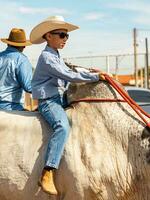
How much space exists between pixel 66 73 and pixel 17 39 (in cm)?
175

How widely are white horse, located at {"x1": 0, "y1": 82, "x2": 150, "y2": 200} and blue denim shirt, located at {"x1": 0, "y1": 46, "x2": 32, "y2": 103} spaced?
0.78 metres

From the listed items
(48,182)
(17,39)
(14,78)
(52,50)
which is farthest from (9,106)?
(48,182)

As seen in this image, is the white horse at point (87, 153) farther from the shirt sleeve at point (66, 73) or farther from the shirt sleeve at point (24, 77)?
the shirt sleeve at point (24, 77)

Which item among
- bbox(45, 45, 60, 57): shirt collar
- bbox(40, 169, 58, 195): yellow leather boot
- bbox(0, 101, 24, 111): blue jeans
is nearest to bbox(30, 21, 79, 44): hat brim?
bbox(45, 45, 60, 57): shirt collar

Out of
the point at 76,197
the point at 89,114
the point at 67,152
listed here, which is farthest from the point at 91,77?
the point at 76,197

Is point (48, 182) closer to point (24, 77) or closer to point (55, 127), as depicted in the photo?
point (55, 127)

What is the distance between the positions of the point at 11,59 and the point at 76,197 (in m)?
2.05

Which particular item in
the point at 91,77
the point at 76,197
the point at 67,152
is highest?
the point at 91,77

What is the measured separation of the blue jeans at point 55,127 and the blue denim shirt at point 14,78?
0.83 m

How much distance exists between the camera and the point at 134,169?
5.50m

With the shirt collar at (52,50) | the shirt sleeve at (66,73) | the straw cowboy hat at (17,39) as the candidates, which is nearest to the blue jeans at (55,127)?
the shirt sleeve at (66,73)

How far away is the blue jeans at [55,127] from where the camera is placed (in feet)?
18.0

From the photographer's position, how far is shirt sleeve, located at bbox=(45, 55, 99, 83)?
18.4 ft

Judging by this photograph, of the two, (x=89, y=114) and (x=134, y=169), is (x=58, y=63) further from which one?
(x=134, y=169)
